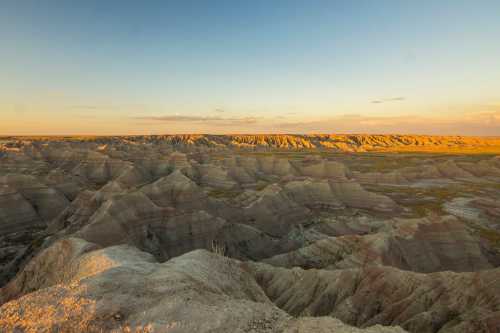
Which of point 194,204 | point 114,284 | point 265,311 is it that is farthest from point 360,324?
point 194,204

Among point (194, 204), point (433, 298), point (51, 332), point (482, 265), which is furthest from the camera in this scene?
point (194, 204)

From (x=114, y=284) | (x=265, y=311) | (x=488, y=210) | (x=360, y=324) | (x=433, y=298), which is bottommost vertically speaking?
(x=488, y=210)

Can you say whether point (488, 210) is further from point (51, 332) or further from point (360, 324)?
point (51, 332)

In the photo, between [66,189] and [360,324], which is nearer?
[360,324]

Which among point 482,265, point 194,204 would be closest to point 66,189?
point 194,204

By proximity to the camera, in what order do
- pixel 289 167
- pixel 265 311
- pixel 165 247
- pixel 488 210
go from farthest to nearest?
1. pixel 289 167
2. pixel 488 210
3. pixel 165 247
4. pixel 265 311

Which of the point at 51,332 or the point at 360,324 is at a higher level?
the point at 51,332
